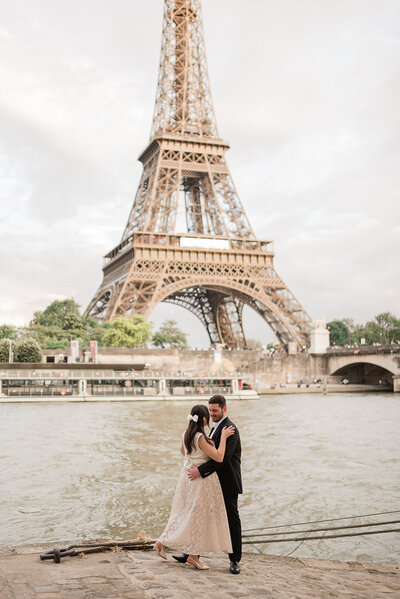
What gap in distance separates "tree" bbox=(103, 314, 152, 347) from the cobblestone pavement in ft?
165

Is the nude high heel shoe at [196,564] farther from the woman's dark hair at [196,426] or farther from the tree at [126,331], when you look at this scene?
the tree at [126,331]

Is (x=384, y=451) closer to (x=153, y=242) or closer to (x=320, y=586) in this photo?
(x=320, y=586)

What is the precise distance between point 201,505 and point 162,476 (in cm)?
984

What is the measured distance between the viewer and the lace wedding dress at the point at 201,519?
6488mm

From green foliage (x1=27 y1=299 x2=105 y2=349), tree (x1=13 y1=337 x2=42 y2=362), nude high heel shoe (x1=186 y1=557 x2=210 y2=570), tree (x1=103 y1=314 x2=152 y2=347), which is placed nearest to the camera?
nude high heel shoe (x1=186 y1=557 x2=210 y2=570)

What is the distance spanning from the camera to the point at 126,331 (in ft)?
195

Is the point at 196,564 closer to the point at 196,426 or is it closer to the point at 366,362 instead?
the point at 196,426

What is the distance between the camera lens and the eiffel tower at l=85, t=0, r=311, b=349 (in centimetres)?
5909

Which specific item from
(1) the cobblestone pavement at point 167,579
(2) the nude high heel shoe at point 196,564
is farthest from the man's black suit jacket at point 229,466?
(1) the cobblestone pavement at point 167,579

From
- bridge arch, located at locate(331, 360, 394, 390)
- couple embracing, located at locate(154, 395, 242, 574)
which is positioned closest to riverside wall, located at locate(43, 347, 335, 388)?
bridge arch, located at locate(331, 360, 394, 390)

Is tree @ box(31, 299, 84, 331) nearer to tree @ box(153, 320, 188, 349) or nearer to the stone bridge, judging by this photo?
tree @ box(153, 320, 188, 349)

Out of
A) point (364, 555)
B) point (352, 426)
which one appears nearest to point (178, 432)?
point (352, 426)

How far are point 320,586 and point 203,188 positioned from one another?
211ft

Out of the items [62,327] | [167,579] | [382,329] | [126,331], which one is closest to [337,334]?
[382,329]
